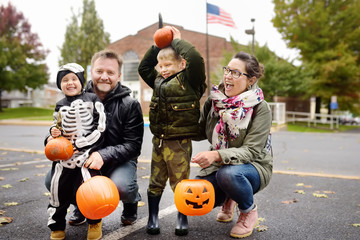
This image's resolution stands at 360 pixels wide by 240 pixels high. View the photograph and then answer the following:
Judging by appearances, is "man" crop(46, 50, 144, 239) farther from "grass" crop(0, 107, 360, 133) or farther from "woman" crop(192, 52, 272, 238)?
"grass" crop(0, 107, 360, 133)

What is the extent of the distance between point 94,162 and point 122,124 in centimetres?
51

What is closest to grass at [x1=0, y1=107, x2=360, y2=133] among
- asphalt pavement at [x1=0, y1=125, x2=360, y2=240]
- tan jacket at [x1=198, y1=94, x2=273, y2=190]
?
asphalt pavement at [x1=0, y1=125, x2=360, y2=240]

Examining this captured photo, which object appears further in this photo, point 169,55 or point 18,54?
point 18,54

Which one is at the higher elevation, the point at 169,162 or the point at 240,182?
the point at 169,162

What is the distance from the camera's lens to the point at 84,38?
4109 cm

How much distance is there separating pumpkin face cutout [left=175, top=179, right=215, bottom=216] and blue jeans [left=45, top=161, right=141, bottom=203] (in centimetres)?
43

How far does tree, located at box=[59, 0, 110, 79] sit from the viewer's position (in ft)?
135

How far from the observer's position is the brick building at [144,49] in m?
32.9

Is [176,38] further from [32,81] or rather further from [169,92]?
[32,81]

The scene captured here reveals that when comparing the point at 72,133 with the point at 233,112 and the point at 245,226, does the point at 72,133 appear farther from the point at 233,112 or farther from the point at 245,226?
the point at 245,226

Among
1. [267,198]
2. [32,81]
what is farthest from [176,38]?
[32,81]

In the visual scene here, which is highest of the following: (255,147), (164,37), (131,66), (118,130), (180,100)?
(131,66)

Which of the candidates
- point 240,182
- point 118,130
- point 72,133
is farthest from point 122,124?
point 240,182

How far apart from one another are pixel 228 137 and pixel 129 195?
1050 millimetres
